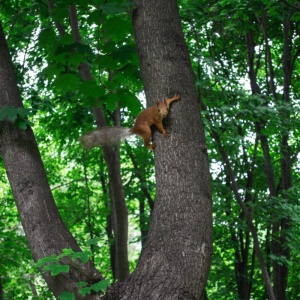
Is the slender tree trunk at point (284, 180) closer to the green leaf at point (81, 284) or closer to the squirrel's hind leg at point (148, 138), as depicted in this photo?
the squirrel's hind leg at point (148, 138)

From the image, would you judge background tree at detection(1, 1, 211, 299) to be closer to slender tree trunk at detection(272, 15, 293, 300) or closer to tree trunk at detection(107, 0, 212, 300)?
tree trunk at detection(107, 0, 212, 300)

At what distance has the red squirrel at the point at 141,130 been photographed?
3.58 m

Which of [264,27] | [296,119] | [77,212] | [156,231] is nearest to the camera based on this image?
[156,231]

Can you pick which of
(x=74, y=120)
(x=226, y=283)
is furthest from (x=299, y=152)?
(x=74, y=120)

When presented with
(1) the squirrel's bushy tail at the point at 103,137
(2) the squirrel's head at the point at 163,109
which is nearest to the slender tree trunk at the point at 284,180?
(1) the squirrel's bushy tail at the point at 103,137

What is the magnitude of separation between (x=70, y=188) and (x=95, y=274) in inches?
478

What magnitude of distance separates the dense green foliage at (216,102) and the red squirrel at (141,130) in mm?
451

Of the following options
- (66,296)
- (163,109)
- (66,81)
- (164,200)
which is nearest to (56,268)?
(66,296)

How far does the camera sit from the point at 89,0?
4602 millimetres

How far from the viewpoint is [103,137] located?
4008mm

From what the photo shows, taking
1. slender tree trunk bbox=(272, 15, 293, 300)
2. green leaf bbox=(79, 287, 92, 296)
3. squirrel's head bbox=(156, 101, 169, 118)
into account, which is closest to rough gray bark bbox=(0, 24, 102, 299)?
green leaf bbox=(79, 287, 92, 296)

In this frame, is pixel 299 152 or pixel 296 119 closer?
pixel 296 119

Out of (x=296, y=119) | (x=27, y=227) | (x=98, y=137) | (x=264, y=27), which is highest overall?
(x=264, y=27)

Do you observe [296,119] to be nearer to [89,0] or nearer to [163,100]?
[89,0]
